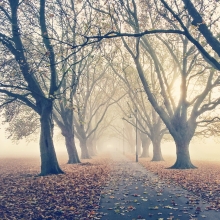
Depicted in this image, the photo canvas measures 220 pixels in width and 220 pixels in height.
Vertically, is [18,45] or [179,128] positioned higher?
[18,45]

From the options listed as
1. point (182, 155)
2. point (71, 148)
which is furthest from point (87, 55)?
point (71, 148)

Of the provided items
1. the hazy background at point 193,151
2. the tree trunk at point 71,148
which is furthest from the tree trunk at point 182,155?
the hazy background at point 193,151

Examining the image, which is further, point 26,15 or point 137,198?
point 26,15

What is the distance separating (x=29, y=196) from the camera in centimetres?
1016

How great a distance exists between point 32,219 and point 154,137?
28167 millimetres

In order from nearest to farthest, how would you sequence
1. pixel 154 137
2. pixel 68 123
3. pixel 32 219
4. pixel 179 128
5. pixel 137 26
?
1. pixel 32 219
2. pixel 137 26
3. pixel 179 128
4. pixel 68 123
5. pixel 154 137

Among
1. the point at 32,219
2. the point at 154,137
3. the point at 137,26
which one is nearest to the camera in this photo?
the point at 32,219

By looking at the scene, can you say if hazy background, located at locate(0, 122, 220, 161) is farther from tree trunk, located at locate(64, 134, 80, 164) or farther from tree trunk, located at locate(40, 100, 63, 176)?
tree trunk, located at locate(40, 100, 63, 176)

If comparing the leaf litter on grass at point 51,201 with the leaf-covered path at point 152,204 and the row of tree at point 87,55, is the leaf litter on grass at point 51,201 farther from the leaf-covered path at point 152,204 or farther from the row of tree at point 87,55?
the row of tree at point 87,55

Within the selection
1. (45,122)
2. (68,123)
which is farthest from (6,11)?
(68,123)

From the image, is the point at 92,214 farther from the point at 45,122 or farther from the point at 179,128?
the point at 179,128

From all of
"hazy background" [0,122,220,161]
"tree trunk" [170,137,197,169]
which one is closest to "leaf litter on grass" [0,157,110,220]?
"tree trunk" [170,137,197,169]

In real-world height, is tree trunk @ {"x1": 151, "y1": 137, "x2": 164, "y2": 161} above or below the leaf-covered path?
above

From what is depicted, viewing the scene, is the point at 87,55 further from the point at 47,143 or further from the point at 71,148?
the point at 71,148
